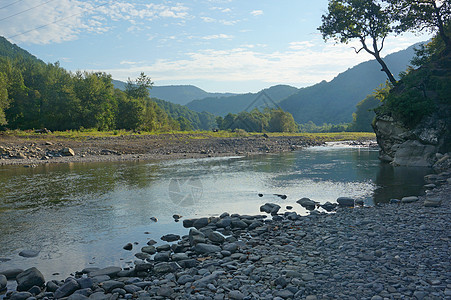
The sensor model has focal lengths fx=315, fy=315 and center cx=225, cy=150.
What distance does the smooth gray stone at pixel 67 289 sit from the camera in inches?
261

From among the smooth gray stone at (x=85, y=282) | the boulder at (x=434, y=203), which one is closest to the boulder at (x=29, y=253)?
the smooth gray stone at (x=85, y=282)

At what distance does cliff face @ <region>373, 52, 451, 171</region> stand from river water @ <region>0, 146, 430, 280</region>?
2.59 meters

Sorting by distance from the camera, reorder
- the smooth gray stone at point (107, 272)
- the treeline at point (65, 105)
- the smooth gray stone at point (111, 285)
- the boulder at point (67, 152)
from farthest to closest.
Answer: the treeline at point (65, 105) < the boulder at point (67, 152) < the smooth gray stone at point (107, 272) < the smooth gray stone at point (111, 285)

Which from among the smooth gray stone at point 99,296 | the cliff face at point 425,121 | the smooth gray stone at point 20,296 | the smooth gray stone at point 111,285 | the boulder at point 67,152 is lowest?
the smooth gray stone at point 20,296

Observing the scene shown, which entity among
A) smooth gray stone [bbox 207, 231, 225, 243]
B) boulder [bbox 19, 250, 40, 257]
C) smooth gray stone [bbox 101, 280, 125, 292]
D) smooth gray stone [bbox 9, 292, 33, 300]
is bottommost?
boulder [bbox 19, 250, 40, 257]

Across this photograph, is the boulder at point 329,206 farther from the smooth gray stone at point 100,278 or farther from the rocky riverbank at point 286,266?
the smooth gray stone at point 100,278

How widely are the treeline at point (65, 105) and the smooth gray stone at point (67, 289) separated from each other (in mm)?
59102

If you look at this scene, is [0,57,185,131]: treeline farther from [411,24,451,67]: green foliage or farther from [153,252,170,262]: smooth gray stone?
[153,252,170,262]: smooth gray stone

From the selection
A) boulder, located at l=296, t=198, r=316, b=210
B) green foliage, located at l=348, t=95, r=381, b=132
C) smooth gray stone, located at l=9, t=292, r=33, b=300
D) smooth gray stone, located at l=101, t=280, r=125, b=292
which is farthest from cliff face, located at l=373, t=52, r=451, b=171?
green foliage, located at l=348, t=95, r=381, b=132

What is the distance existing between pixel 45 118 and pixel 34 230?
59.9m

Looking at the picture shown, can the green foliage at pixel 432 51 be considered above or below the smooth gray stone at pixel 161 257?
above

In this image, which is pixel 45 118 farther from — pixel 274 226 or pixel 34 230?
pixel 274 226

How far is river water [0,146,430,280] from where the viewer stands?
380 inches

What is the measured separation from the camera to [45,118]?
6300 centimetres
